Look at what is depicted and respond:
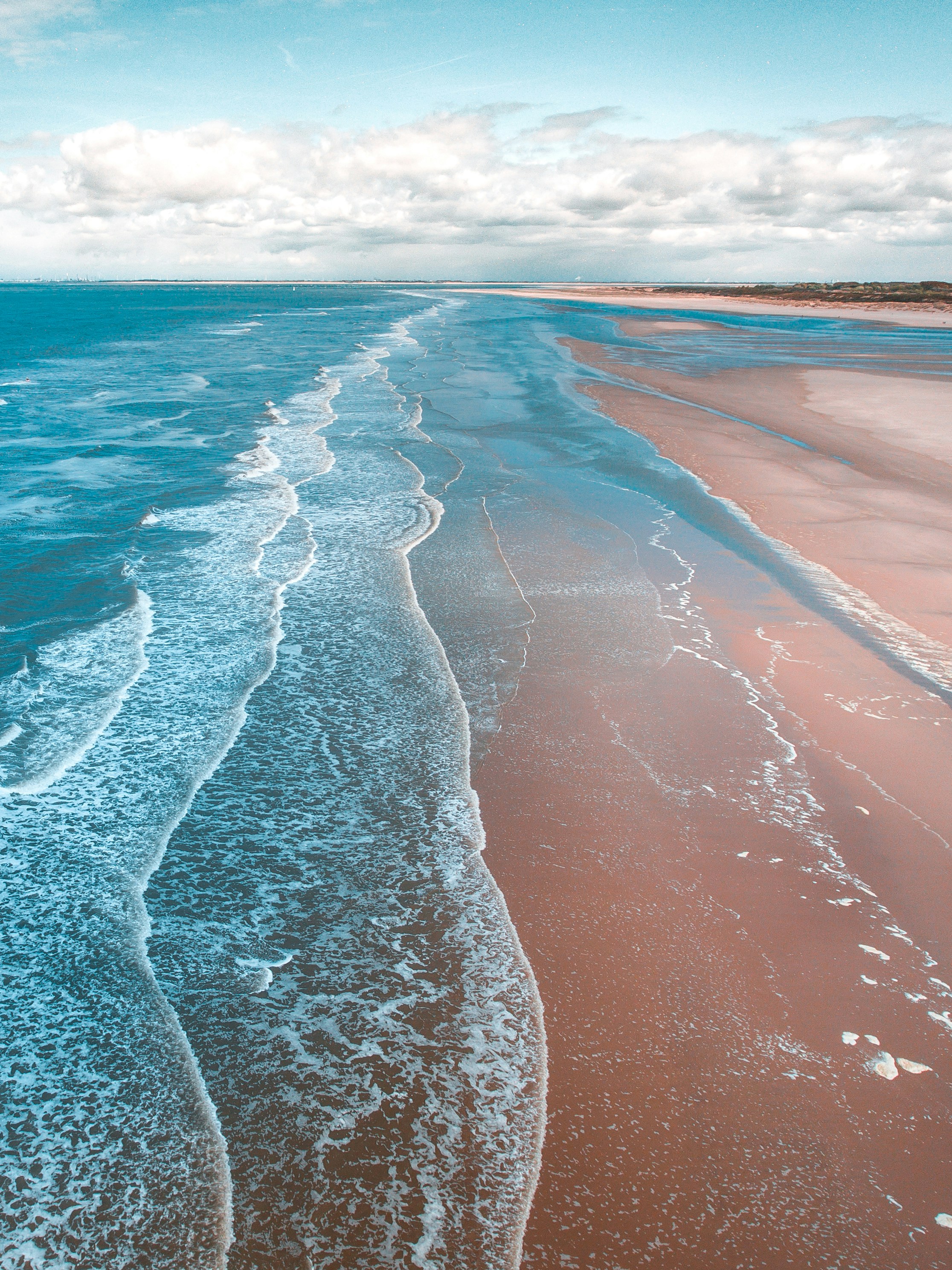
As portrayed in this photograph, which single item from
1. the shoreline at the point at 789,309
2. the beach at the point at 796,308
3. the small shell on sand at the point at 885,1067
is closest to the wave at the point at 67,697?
the small shell on sand at the point at 885,1067

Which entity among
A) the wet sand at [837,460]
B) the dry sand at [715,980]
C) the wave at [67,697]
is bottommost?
the wave at [67,697]

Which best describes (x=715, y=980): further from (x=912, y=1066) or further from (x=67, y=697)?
(x=67, y=697)

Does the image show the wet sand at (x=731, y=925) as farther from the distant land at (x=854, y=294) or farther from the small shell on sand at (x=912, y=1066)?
the distant land at (x=854, y=294)

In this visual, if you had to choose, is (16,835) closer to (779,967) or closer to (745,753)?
(779,967)

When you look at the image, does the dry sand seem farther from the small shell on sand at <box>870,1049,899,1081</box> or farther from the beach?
the beach

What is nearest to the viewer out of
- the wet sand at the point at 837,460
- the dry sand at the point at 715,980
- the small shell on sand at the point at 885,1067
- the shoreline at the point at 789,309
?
the dry sand at the point at 715,980

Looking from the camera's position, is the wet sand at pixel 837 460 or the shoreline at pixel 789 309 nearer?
the wet sand at pixel 837 460

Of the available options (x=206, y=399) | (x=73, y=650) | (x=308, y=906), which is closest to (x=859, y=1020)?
(x=308, y=906)
